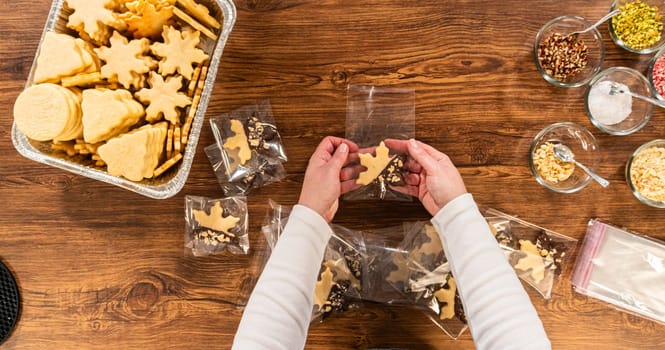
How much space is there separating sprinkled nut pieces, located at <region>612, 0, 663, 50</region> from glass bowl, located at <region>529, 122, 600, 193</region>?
0.84 feet

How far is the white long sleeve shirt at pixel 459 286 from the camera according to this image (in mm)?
948

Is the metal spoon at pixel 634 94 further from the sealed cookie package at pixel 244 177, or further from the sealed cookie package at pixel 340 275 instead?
the sealed cookie package at pixel 244 177

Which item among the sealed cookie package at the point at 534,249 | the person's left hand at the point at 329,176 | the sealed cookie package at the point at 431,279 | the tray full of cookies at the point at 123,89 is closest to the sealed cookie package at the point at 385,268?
the sealed cookie package at the point at 431,279

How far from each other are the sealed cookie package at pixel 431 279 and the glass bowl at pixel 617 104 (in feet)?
1.75

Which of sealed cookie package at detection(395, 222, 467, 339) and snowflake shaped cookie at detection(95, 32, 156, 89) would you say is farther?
sealed cookie package at detection(395, 222, 467, 339)

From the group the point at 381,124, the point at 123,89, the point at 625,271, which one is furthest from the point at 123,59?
the point at 625,271

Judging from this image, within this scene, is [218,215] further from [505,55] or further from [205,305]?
[505,55]

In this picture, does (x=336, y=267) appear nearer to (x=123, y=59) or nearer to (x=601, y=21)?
(x=123, y=59)

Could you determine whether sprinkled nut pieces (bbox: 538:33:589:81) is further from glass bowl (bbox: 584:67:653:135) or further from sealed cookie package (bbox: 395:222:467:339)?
sealed cookie package (bbox: 395:222:467:339)

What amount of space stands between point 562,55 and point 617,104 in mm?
204

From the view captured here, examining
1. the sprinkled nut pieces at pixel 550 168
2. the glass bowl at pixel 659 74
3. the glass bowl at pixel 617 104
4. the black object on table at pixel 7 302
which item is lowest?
the black object on table at pixel 7 302

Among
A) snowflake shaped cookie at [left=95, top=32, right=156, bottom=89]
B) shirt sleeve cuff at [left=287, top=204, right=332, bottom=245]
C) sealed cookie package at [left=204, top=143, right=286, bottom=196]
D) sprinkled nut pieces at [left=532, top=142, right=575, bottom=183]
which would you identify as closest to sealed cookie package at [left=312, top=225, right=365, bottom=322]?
shirt sleeve cuff at [left=287, top=204, right=332, bottom=245]

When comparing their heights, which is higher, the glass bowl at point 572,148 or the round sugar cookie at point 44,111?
the round sugar cookie at point 44,111

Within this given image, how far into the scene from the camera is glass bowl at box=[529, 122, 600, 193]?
114 centimetres
